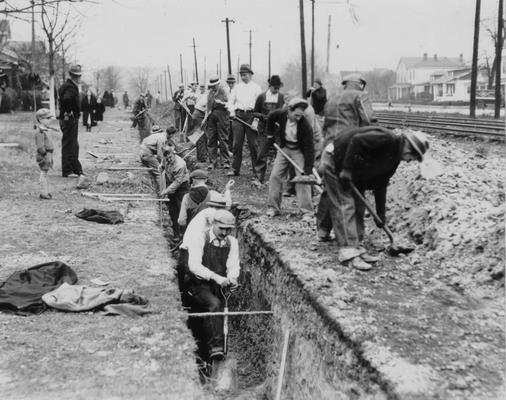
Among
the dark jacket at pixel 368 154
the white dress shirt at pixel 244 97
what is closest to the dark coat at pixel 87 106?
the white dress shirt at pixel 244 97

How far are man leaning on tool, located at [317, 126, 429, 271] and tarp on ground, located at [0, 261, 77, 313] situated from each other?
2640 millimetres

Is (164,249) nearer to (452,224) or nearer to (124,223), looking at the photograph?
(124,223)

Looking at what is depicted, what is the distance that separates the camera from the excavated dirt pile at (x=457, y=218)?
5348 mm

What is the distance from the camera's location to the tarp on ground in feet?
16.8

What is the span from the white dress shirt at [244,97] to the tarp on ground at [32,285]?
216 inches

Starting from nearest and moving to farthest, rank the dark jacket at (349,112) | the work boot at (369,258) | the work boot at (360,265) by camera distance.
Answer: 1. the work boot at (360,265)
2. the work boot at (369,258)
3. the dark jacket at (349,112)

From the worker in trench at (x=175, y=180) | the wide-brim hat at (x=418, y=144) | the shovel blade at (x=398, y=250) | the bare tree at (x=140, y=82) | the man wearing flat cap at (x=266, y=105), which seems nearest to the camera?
the wide-brim hat at (x=418, y=144)

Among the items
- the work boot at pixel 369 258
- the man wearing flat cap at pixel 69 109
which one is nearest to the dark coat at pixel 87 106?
the man wearing flat cap at pixel 69 109

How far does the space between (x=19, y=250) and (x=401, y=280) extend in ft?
13.9

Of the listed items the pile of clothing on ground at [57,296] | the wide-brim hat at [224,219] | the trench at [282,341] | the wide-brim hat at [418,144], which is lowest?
the trench at [282,341]

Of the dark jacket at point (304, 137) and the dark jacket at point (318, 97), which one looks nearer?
the dark jacket at point (304, 137)

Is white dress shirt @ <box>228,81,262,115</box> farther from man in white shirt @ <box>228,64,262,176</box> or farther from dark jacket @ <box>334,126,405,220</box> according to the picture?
dark jacket @ <box>334,126,405,220</box>

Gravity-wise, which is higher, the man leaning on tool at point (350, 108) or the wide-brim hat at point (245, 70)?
the wide-brim hat at point (245, 70)

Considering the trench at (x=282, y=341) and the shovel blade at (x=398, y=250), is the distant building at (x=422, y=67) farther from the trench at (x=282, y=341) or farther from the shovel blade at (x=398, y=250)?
the shovel blade at (x=398, y=250)
